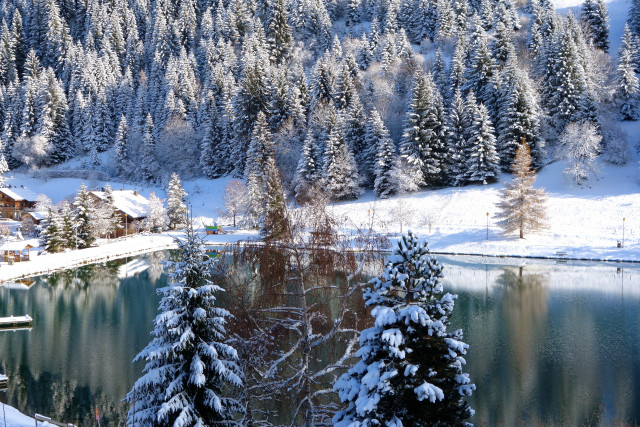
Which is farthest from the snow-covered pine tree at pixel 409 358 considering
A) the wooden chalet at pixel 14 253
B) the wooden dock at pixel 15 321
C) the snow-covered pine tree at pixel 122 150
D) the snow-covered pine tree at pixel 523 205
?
the snow-covered pine tree at pixel 122 150

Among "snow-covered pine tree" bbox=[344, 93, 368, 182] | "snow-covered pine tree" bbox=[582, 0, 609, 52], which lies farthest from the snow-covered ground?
"snow-covered pine tree" bbox=[582, 0, 609, 52]

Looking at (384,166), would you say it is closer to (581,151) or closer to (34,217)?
(581,151)

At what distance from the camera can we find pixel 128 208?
2319 inches

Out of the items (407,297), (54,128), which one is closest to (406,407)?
(407,297)

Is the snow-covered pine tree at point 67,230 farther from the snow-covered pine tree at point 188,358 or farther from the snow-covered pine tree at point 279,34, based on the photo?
the snow-covered pine tree at point 279,34

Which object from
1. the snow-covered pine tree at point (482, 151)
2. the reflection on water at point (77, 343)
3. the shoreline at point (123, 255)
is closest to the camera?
the reflection on water at point (77, 343)

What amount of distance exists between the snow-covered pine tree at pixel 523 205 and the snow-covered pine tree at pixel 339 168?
16796 millimetres

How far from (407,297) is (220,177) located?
62.4 m

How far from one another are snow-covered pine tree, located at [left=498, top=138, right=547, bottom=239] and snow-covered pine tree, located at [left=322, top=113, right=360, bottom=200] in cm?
1680

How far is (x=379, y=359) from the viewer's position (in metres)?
7.75

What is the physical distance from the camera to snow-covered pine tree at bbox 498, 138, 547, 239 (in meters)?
42.5

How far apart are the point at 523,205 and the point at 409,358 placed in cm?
3814

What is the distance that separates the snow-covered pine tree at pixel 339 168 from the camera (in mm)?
54312

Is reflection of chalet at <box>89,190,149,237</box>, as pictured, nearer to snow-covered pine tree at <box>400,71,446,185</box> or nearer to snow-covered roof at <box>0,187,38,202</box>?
snow-covered roof at <box>0,187,38,202</box>
